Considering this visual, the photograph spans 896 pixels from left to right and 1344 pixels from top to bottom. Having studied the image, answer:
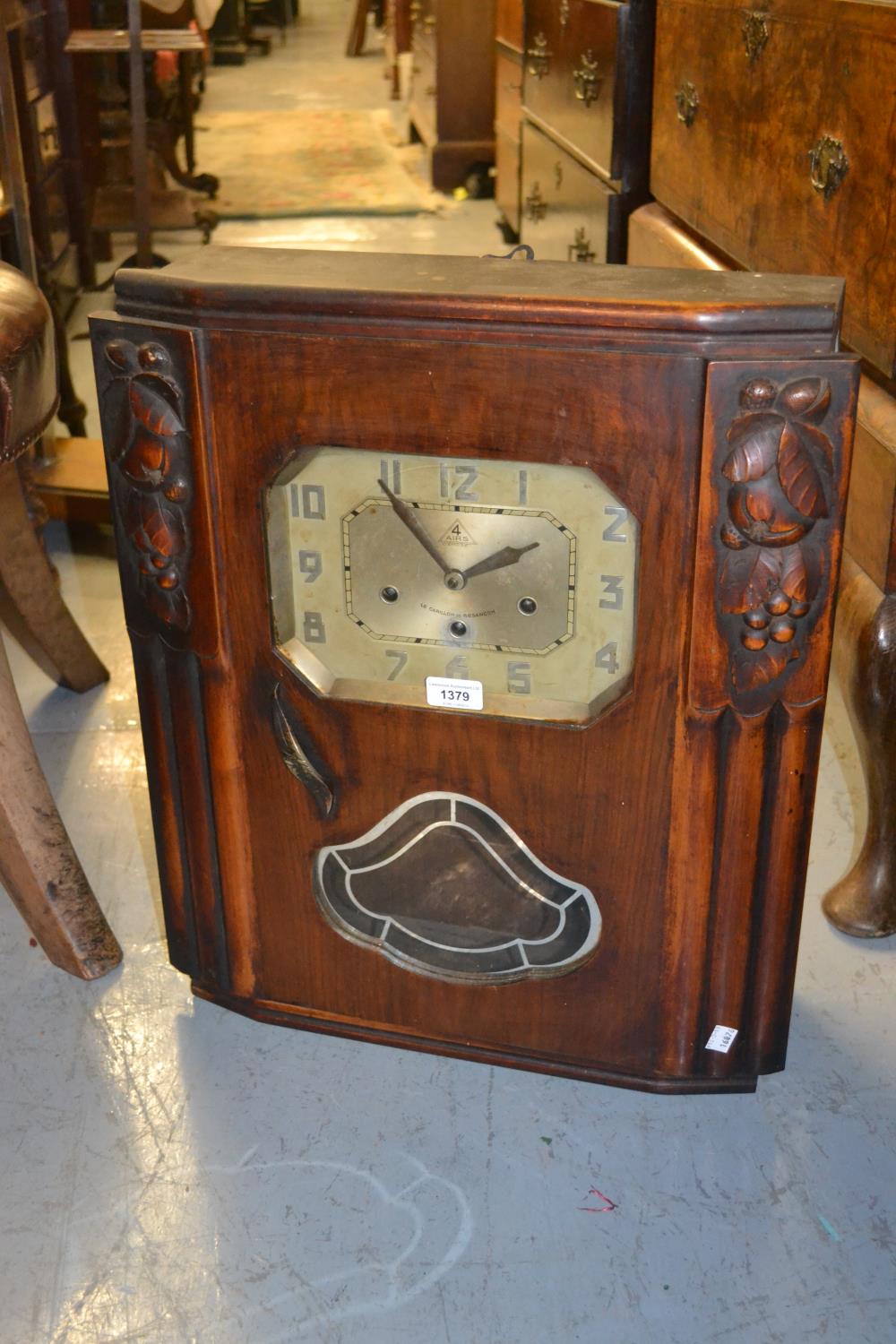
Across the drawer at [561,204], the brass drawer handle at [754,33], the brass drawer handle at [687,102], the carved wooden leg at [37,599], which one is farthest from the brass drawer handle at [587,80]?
the carved wooden leg at [37,599]

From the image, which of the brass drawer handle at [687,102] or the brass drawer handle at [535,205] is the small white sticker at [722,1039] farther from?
the brass drawer handle at [535,205]

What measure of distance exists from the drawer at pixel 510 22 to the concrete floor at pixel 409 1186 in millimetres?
2878

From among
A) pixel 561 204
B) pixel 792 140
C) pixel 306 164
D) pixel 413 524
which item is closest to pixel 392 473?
pixel 413 524

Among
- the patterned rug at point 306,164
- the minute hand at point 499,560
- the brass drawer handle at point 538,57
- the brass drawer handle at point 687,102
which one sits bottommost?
the patterned rug at point 306,164

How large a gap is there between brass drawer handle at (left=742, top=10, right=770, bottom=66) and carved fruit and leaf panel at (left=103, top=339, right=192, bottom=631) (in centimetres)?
78

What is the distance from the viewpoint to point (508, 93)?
382 cm

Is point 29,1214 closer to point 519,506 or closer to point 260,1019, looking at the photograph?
point 260,1019

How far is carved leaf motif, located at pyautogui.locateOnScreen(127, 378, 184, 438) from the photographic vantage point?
3.26ft

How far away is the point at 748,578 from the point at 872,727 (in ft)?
1.16

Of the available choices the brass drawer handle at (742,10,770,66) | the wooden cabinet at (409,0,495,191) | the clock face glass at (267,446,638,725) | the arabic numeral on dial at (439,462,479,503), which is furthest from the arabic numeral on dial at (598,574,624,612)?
the wooden cabinet at (409,0,495,191)

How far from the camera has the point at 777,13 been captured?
53.1 inches

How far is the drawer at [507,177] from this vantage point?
154 inches

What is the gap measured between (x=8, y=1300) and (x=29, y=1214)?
8 cm

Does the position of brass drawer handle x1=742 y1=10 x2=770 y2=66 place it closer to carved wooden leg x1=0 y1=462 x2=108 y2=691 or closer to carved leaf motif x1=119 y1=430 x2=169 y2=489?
carved leaf motif x1=119 y1=430 x2=169 y2=489
